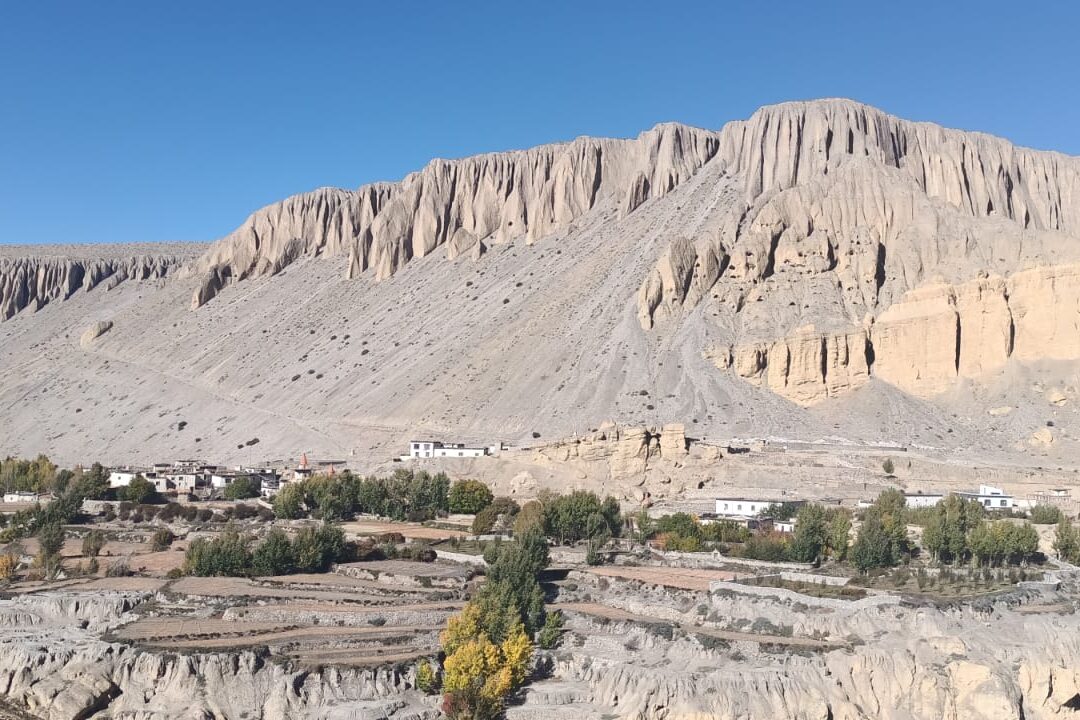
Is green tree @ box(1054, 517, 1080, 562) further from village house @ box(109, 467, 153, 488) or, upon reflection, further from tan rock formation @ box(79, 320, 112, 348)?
tan rock formation @ box(79, 320, 112, 348)

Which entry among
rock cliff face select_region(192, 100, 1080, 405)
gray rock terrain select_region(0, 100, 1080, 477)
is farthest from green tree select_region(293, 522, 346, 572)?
rock cliff face select_region(192, 100, 1080, 405)

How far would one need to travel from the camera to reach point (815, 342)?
77.9 meters

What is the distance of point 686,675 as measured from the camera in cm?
3231

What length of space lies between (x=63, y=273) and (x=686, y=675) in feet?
468

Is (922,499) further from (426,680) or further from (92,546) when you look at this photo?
(92,546)

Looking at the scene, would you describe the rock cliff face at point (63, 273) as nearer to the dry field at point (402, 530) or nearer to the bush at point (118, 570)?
the dry field at point (402, 530)

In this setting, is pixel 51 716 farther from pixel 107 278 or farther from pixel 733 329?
pixel 107 278

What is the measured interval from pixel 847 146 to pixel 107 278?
103245 millimetres

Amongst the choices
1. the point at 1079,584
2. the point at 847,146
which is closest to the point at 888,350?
the point at 847,146

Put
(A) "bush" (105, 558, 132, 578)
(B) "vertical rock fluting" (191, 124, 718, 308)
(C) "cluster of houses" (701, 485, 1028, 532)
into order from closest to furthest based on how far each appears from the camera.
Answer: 1. (A) "bush" (105, 558, 132, 578)
2. (C) "cluster of houses" (701, 485, 1028, 532)
3. (B) "vertical rock fluting" (191, 124, 718, 308)

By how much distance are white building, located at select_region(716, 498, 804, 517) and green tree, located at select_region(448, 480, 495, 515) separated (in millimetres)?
13587

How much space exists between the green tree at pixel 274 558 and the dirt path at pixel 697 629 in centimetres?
1213

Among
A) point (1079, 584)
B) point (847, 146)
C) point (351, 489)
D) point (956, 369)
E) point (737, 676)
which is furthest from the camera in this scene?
point (847, 146)

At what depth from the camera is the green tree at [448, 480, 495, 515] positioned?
65688mm
